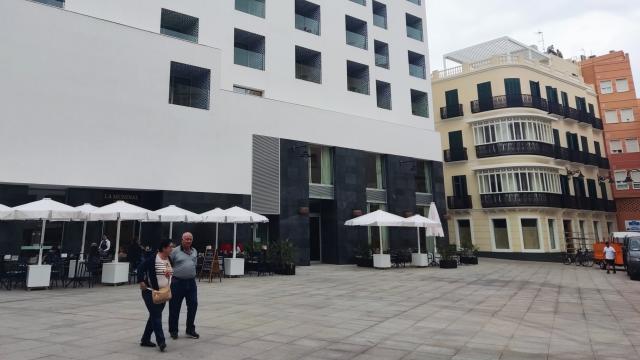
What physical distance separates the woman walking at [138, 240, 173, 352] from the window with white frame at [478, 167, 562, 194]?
32007 millimetres

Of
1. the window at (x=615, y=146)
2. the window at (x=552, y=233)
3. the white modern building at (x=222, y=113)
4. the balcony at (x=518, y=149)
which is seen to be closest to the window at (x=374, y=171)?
the white modern building at (x=222, y=113)

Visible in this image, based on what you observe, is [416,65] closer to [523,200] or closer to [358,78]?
[358,78]

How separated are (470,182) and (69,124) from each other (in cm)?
3045

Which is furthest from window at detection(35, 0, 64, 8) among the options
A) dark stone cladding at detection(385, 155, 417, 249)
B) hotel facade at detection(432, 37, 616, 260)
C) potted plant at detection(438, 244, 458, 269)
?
hotel facade at detection(432, 37, 616, 260)

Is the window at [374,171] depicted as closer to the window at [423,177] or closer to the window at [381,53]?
the window at [423,177]

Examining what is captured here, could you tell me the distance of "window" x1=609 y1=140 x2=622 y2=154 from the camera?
137ft

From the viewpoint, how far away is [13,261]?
14.9 metres

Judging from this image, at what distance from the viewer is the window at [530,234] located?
3183 centimetres

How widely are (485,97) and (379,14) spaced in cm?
1200

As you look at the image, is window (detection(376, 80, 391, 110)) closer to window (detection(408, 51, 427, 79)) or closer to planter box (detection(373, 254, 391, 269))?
window (detection(408, 51, 427, 79))

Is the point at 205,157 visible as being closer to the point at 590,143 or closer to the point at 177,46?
the point at 177,46

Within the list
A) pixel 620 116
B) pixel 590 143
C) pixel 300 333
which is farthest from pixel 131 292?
pixel 620 116

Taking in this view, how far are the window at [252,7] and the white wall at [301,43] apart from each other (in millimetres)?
338

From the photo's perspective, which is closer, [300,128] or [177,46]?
[177,46]
